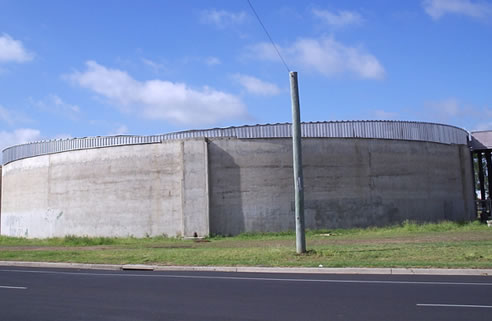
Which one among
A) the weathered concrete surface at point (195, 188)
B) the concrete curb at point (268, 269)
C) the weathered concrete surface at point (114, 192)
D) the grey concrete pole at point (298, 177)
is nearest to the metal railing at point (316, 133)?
the weathered concrete surface at point (114, 192)

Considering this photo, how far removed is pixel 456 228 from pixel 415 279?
63.5 feet

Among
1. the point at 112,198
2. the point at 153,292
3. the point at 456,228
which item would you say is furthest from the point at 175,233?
the point at 153,292

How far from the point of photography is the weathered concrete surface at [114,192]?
108 feet

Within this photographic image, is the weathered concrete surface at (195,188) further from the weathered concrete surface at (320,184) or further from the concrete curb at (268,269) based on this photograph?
the concrete curb at (268,269)

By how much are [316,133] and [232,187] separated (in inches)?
294

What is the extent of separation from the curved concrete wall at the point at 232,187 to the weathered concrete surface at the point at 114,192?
0.22 feet

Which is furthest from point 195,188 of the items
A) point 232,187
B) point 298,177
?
point 298,177

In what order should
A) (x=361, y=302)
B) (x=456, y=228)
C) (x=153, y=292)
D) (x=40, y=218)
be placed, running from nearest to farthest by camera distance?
(x=361, y=302)
(x=153, y=292)
(x=456, y=228)
(x=40, y=218)

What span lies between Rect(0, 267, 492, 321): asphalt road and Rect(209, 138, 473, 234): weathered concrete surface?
17.0 m

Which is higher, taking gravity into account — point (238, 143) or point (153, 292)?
point (238, 143)

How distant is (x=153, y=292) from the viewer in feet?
39.4

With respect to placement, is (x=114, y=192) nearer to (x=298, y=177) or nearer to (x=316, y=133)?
(x=316, y=133)

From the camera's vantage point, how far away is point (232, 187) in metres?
32.8

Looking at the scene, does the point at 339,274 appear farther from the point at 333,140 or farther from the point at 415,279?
the point at 333,140
